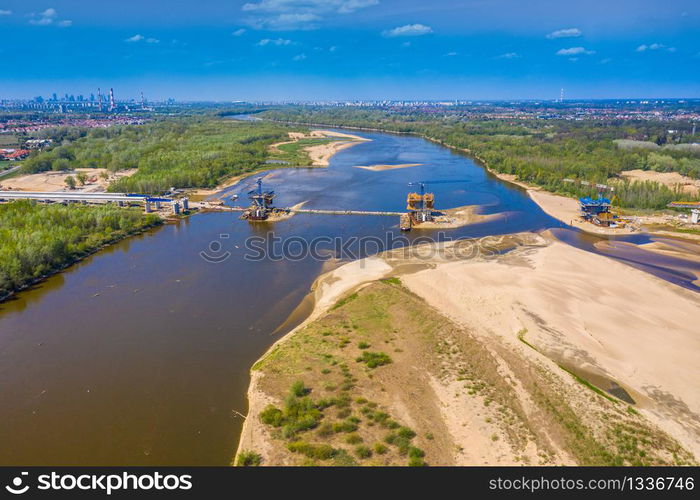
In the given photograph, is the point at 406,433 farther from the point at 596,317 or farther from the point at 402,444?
the point at 596,317

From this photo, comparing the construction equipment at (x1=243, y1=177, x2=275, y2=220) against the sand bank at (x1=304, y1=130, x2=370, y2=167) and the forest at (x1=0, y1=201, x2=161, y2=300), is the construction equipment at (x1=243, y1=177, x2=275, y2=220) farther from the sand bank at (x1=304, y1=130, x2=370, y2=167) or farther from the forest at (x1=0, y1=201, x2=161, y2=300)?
the sand bank at (x1=304, y1=130, x2=370, y2=167)

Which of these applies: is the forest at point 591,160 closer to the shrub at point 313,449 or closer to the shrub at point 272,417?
the shrub at point 272,417

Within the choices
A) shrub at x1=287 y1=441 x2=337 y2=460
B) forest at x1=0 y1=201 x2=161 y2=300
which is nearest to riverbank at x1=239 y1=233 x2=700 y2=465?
shrub at x1=287 y1=441 x2=337 y2=460

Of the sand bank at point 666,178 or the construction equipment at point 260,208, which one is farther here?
the sand bank at point 666,178

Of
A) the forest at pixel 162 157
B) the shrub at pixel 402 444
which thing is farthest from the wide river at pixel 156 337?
the forest at pixel 162 157

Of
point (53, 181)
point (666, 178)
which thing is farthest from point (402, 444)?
point (53, 181)
